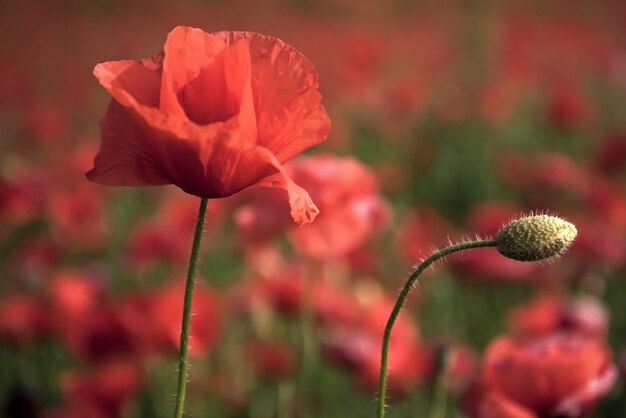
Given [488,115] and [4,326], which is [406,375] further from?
[488,115]

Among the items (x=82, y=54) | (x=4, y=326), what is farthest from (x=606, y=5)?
(x=4, y=326)

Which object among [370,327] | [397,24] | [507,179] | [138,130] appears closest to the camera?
[138,130]

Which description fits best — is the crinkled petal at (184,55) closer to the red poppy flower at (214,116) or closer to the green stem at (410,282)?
the red poppy flower at (214,116)

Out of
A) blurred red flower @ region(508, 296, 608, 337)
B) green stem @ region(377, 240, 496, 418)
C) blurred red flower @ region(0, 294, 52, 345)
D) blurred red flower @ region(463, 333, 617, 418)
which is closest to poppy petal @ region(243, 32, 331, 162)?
green stem @ region(377, 240, 496, 418)

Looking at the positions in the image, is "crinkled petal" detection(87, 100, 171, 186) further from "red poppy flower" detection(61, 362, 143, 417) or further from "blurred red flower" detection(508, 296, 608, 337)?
"blurred red flower" detection(508, 296, 608, 337)

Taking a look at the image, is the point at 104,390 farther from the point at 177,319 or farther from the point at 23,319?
the point at 23,319
